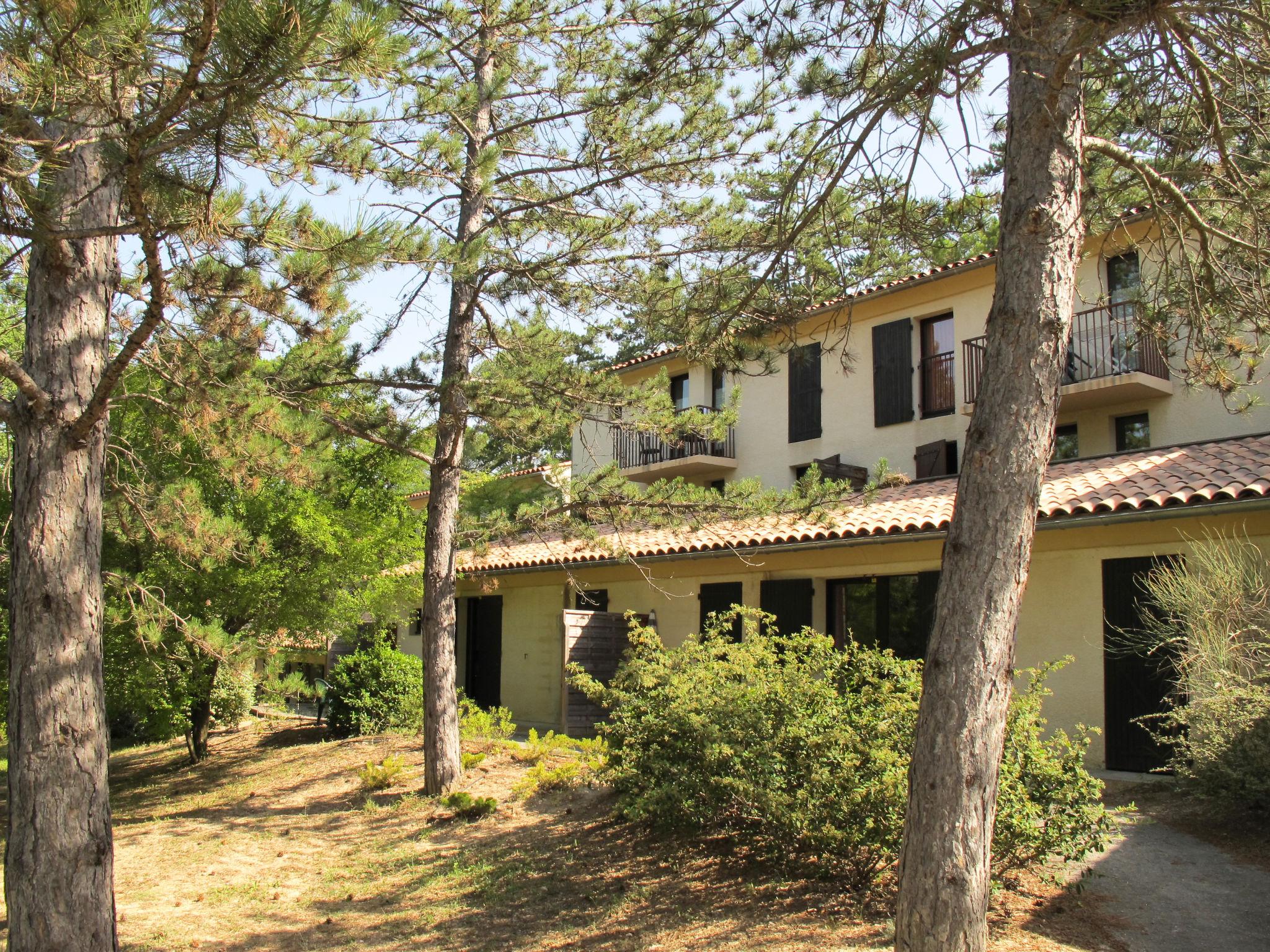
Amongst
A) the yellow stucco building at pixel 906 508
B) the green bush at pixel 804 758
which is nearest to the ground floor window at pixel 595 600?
the yellow stucco building at pixel 906 508

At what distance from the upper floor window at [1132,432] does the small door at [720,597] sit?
627 centimetres

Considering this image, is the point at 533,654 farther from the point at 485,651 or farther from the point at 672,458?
the point at 672,458

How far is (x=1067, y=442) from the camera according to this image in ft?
51.3

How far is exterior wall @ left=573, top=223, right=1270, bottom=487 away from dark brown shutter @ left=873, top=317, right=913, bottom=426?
0.11 meters

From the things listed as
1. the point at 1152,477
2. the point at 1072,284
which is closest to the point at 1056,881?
the point at 1072,284

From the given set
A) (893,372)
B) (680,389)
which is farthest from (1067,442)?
(680,389)

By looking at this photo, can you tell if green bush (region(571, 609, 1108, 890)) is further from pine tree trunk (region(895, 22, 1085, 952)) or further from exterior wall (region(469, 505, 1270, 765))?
exterior wall (region(469, 505, 1270, 765))

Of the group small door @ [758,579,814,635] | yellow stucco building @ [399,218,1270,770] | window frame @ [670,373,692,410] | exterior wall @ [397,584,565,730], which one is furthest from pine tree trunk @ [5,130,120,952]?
window frame @ [670,373,692,410]

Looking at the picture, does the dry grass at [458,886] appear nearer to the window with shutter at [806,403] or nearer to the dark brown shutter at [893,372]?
the dark brown shutter at [893,372]

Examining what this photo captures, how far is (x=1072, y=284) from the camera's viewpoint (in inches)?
175

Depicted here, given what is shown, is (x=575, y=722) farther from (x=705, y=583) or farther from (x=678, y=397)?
(x=678, y=397)

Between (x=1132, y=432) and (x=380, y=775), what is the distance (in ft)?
39.6

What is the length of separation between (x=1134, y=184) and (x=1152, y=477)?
5287 mm

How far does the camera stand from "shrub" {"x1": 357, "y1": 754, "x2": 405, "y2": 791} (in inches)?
438
